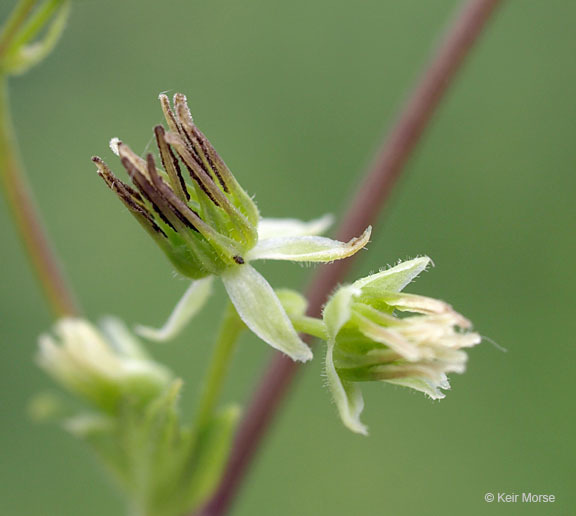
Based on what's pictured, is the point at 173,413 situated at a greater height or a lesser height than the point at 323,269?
lesser

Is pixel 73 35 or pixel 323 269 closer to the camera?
pixel 323 269

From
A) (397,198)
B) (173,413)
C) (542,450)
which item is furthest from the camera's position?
(397,198)

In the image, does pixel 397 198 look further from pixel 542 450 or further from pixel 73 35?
pixel 73 35

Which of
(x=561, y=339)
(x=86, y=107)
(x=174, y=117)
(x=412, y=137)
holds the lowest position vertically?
(x=174, y=117)

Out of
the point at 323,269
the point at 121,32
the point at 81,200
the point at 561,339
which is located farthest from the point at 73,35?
the point at 323,269

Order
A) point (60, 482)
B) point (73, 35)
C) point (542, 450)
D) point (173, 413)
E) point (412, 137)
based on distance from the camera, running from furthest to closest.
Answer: point (73, 35) < point (60, 482) < point (542, 450) < point (412, 137) < point (173, 413)

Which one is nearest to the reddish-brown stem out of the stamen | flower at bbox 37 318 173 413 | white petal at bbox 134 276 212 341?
flower at bbox 37 318 173 413
